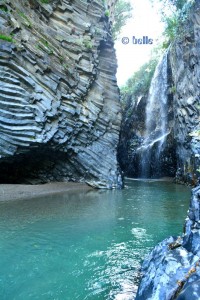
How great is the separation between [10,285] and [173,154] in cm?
2340

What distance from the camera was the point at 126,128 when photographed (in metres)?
32.6

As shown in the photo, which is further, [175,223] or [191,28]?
[191,28]

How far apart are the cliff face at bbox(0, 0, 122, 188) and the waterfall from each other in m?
7.44

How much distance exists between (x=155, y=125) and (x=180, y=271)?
26.5 m

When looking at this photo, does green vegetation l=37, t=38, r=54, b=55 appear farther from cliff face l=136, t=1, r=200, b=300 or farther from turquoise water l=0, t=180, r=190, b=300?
cliff face l=136, t=1, r=200, b=300

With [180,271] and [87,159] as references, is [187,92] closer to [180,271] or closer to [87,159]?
[87,159]

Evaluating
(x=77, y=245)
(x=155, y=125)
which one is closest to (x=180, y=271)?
(x=77, y=245)

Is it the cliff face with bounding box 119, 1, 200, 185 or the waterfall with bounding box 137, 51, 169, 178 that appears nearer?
the cliff face with bounding box 119, 1, 200, 185

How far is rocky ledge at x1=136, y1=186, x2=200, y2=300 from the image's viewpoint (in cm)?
340

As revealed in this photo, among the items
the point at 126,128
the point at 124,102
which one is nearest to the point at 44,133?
the point at 126,128

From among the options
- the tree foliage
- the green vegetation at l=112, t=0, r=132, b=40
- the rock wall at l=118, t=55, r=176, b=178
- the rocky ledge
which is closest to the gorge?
the rocky ledge

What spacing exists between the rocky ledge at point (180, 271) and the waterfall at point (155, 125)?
2298 cm

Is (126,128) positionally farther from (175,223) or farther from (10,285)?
(10,285)

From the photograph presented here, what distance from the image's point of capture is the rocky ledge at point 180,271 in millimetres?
3400
